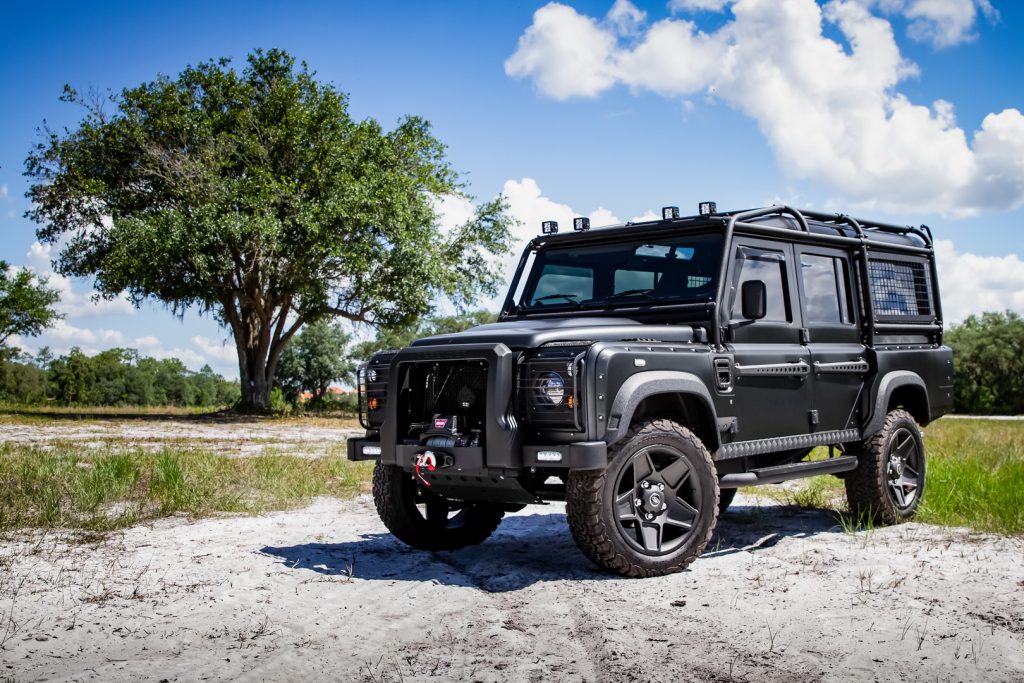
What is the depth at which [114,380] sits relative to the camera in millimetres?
78438

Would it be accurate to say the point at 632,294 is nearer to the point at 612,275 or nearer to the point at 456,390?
the point at 612,275

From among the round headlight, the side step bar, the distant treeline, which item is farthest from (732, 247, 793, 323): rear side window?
the distant treeline

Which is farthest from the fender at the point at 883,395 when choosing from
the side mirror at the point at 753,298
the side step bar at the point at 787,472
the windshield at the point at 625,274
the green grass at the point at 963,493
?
the windshield at the point at 625,274

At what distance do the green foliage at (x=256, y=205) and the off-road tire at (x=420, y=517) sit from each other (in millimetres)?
17460

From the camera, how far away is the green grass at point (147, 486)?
839 cm

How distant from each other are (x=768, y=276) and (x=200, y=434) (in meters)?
14.2

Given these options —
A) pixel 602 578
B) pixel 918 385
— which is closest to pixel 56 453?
pixel 602 578

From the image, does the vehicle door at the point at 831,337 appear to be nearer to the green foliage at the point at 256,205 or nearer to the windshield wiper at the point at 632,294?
the windshield wiper at the point at 632,294

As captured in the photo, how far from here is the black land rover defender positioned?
6.06 m

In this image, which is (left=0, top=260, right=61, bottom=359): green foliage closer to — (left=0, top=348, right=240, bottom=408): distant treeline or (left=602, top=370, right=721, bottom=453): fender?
(left=0, top=348, right=240, bottom=408): distant treeline

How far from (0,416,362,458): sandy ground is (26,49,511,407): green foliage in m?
3.94

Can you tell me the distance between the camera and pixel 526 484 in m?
6.28

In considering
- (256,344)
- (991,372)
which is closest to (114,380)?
(256,344)

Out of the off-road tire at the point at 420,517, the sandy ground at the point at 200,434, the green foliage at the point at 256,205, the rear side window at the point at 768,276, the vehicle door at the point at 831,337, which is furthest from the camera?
the green foliage at the point at 256,205
